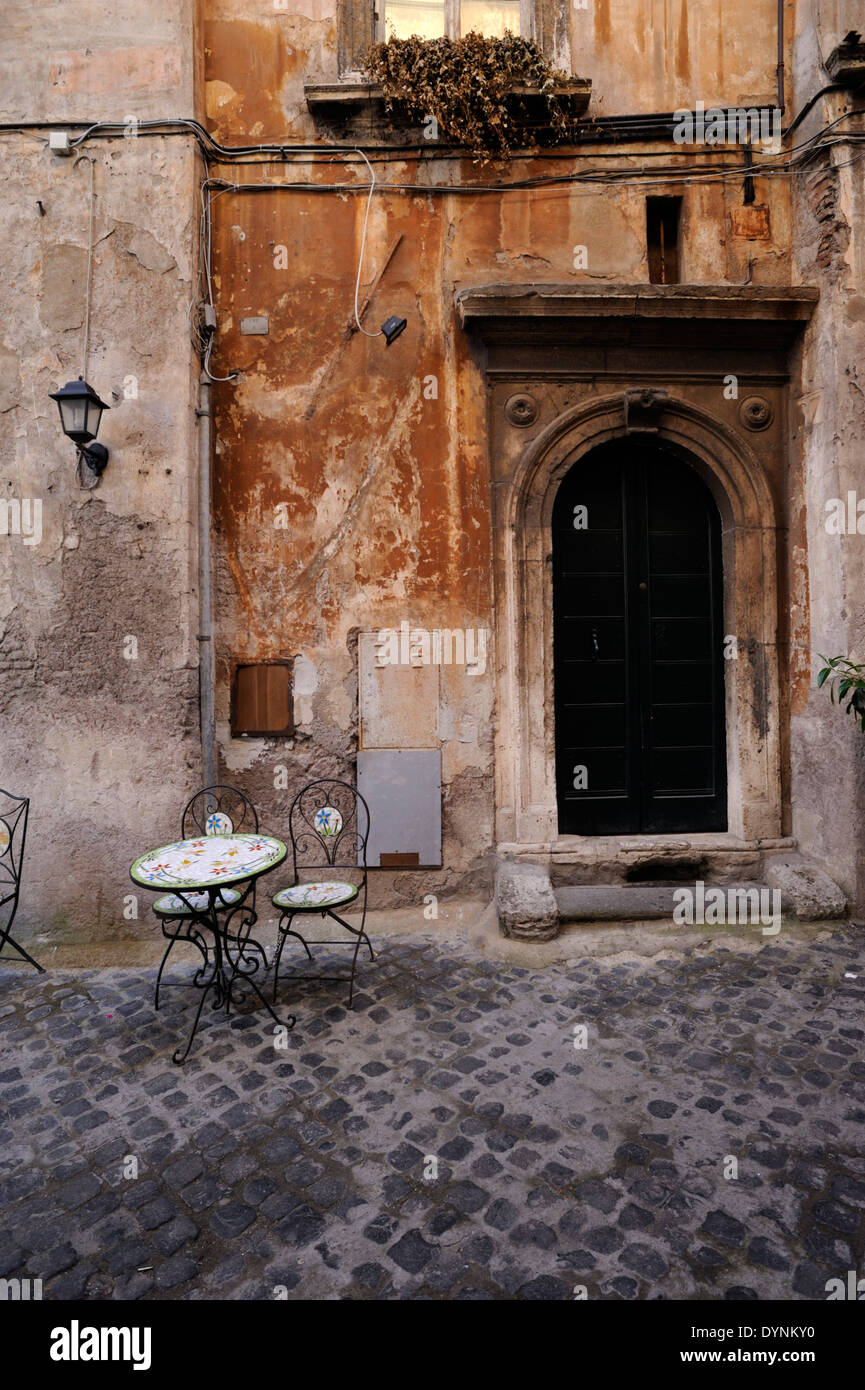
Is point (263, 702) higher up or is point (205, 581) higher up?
point (205, 581)

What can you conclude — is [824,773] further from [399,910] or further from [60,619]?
[60,619]

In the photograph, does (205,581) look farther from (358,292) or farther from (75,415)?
(358,292)

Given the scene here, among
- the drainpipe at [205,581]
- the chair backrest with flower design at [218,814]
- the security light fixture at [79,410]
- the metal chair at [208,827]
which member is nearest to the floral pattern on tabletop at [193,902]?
the metal chair at [208,827]

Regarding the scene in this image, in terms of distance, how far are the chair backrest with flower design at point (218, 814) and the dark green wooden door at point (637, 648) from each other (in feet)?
7.65

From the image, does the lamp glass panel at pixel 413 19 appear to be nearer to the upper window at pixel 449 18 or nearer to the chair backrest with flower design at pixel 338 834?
the upper window at pixel 449 18

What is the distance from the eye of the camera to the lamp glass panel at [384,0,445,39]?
17.2ft

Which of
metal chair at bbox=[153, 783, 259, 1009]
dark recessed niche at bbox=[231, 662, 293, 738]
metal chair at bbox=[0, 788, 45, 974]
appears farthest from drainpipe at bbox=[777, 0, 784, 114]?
metal chair at bbox=[0, 788, 45, 974]

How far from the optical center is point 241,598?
16.9 ft

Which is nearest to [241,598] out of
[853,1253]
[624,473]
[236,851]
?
[236,851]

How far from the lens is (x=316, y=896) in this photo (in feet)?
12.8

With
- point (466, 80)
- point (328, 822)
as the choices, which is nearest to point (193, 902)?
point (328, 822)

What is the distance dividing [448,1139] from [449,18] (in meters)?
7.16

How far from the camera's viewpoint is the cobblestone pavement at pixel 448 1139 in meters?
2.20

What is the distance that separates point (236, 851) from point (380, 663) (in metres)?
A: 1.83
